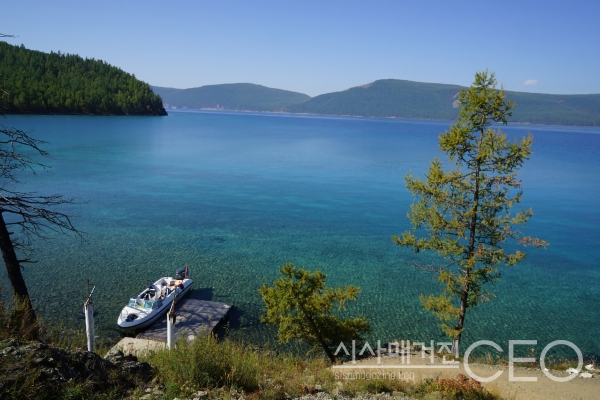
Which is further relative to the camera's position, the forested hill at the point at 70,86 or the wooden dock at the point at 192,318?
the forested hill at the point at 70,86

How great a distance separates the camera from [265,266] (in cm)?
2412

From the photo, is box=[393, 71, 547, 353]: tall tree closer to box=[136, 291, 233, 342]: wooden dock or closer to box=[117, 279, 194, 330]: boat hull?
box=[136, 291, 233, 342]: wooden dock

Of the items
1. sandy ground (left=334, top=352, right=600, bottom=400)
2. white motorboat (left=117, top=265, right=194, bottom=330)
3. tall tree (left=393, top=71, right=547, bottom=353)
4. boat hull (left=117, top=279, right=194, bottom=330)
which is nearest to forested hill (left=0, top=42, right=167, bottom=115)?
white motorboat (left=117, top=265, right=194, bottom=330)

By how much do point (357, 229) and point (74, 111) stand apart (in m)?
124

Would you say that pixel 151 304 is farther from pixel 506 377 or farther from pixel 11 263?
pixel 506 377

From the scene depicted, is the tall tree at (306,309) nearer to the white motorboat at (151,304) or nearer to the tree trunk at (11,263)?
the white motorboat at (151,304)

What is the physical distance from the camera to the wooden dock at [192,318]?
1653 centimetres

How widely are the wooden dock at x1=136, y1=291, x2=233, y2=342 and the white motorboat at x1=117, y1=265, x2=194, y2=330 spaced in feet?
1.39

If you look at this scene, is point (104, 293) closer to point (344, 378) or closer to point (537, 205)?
point (344, 378)

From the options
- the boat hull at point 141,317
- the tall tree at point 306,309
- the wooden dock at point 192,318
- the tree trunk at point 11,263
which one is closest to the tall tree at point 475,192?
the tall tree at point 306,309

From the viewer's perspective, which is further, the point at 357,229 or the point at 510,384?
the point at 357,229

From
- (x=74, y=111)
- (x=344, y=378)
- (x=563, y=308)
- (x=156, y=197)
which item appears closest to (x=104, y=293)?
(x=344, y=378)

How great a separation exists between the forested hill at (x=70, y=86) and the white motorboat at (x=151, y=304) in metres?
103

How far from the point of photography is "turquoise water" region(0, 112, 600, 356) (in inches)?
750
